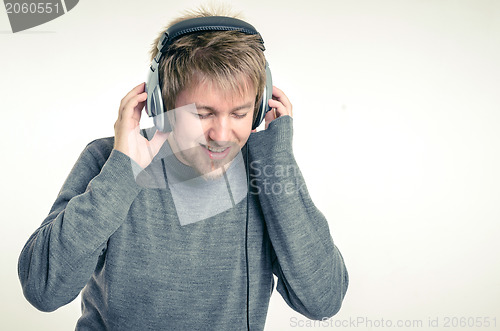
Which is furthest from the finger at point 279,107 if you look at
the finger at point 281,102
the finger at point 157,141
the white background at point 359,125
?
the white background at point 359,125

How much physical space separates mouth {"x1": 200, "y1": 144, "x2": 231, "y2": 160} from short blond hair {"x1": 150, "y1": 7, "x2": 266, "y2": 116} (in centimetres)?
13

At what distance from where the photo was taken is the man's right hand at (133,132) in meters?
1.23

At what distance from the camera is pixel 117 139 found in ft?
4.04

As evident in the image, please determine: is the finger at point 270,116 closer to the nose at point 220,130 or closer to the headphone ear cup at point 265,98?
the headphone ear cup at point 265,98

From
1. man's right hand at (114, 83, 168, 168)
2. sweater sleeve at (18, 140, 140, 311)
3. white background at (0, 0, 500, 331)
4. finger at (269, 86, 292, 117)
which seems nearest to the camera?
sweater sleeve at (18, 140, 140, 311)

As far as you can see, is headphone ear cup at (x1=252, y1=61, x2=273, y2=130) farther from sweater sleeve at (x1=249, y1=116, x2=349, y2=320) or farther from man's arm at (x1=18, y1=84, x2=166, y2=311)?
man's arm at (x1=18, y1=84, x2=166, y2=311)

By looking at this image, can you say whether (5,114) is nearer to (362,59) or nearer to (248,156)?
(248,156)

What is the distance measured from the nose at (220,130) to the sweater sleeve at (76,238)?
7.8 inches

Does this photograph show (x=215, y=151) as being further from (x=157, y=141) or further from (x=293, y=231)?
(x=293, y=231)

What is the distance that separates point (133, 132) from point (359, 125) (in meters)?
1.12

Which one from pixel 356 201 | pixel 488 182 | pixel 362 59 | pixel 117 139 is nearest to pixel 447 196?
pixel 488 182

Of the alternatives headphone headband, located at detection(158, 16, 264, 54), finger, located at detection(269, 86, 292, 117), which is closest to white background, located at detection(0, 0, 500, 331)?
finger, located at detection(269, 86, 292, 117)

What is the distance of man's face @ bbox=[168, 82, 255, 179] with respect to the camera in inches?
48.4

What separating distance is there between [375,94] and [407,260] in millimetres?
695
